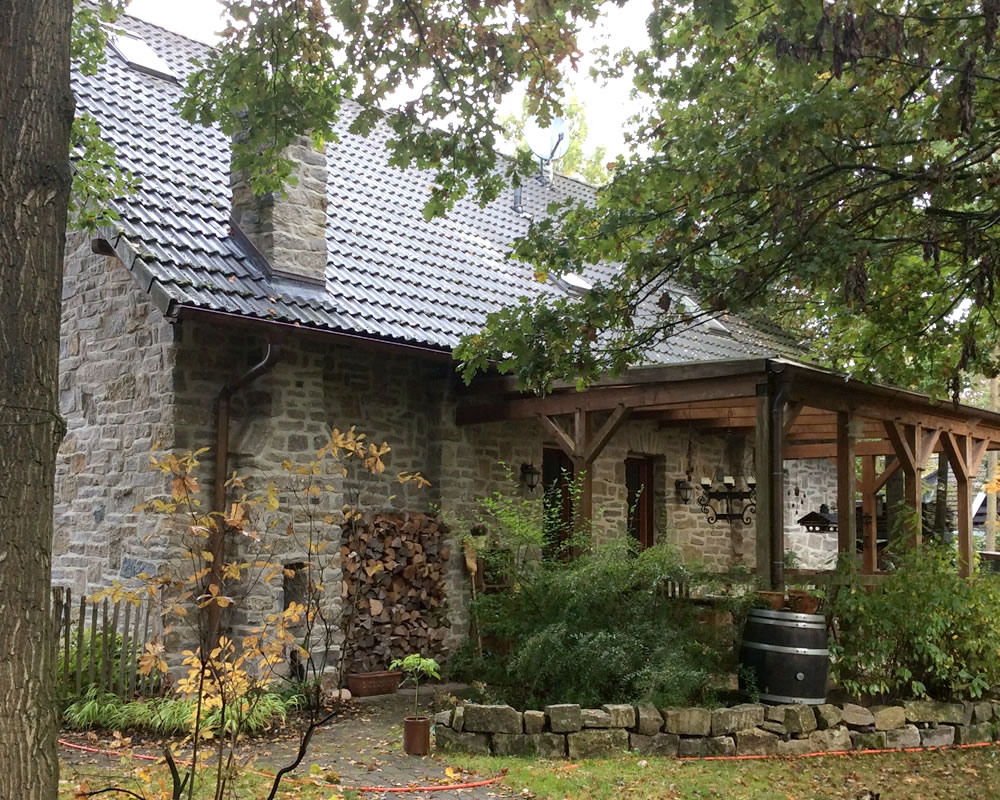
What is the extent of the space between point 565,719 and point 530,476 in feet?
14.3

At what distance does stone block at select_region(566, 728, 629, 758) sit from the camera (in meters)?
6.45

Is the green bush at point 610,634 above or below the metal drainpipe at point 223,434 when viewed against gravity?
below

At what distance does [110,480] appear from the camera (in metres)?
8.42

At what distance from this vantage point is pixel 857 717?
7.23m

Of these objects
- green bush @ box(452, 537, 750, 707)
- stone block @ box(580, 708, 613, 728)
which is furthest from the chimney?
stone block @ box(580, 708, 613, 728)

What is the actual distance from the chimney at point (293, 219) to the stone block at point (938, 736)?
236 inches

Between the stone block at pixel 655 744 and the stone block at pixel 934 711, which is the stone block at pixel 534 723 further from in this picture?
the stone block at pixel 934 711

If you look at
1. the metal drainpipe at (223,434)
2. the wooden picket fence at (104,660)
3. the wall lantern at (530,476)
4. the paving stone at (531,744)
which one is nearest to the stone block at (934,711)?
the paving stone at (531,744)

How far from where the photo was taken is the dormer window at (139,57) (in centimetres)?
1058

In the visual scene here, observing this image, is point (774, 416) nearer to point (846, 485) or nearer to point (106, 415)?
point (846, 485)

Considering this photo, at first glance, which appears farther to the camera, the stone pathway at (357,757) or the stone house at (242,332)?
the stone house at (242,332)

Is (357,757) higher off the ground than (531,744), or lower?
lower

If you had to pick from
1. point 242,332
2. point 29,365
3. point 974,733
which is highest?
point 242,332

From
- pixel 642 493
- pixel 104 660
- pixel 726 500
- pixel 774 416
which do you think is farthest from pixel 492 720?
pixel 726 500
